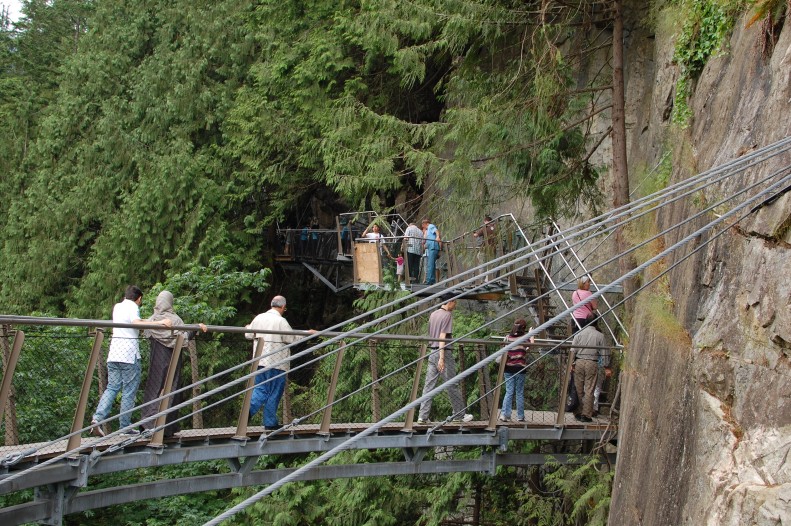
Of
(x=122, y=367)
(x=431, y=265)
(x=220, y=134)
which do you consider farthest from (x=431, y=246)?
(x=122, y=367)

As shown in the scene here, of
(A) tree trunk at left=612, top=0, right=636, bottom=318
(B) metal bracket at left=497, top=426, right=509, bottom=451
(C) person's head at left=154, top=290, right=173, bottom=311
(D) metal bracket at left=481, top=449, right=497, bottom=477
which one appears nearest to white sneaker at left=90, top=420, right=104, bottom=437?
(C) person's head at left=154, top=290, right=173, bottom=311

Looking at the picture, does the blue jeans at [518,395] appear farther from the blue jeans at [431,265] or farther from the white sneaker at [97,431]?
the blue jeans at [431,265]

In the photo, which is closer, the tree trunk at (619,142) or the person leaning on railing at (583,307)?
the person leaning on railing at (583,307)

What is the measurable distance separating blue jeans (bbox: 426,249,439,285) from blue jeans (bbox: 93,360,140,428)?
10.2 meters

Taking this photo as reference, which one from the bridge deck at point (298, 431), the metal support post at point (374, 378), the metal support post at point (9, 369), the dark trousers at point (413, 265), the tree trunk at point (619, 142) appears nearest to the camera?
the metal support post at point (9, 369)

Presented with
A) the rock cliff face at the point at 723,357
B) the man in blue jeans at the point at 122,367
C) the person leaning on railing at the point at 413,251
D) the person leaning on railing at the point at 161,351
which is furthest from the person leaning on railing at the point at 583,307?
the man in blue jeans at the point at 122,367

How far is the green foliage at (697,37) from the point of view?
Result: 9727mm

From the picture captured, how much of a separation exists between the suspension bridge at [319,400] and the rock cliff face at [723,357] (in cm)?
28

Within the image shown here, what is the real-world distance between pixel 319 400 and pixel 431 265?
4929mm

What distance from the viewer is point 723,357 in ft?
25.4

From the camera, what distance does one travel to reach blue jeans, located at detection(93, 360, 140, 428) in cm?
943

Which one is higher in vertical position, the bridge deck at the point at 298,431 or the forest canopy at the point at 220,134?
the forest canopy at the point at 220,134

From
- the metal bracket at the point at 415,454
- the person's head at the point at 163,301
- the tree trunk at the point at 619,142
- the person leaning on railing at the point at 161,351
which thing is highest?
the tree trunk at the point at 619,142

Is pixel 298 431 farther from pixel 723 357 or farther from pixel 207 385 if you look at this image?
pixel 723 357
